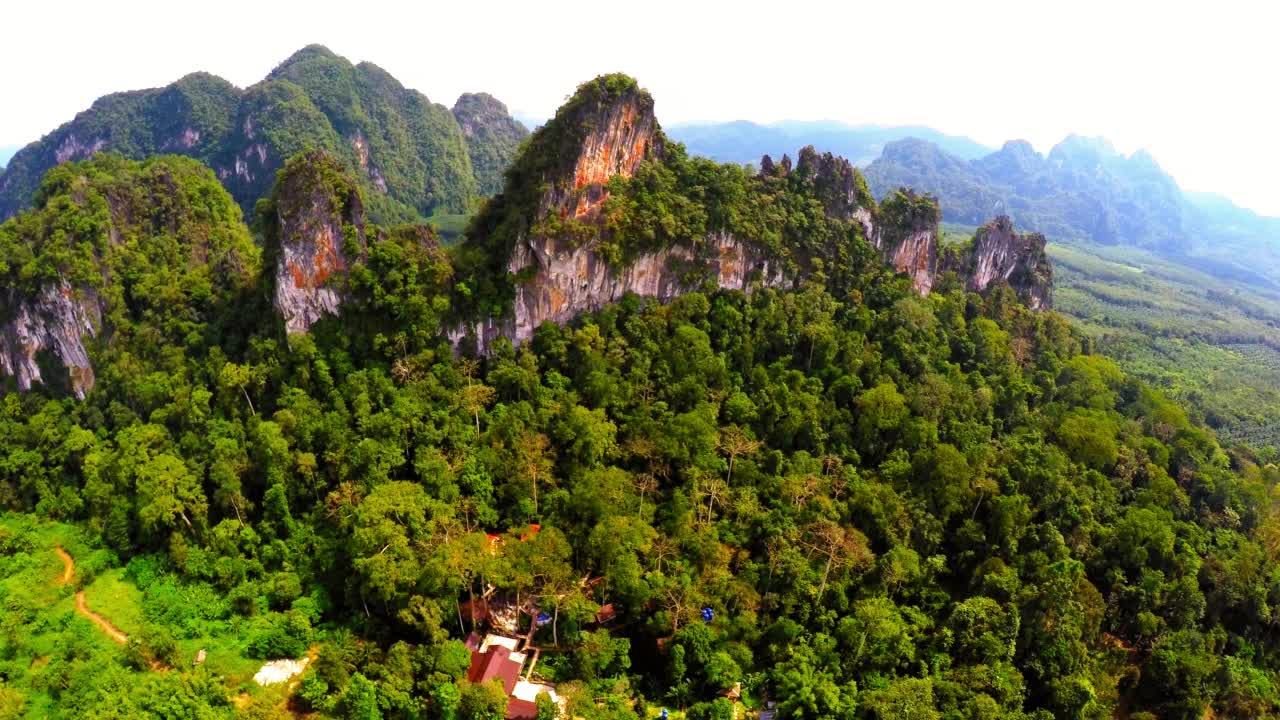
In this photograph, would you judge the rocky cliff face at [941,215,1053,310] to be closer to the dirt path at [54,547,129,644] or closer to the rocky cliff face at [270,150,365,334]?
the rocky cliff face at [270,150,365,334]

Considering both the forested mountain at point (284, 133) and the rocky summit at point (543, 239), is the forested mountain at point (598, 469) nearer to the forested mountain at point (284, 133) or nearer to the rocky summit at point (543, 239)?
the rocky summit at point (543, 239)

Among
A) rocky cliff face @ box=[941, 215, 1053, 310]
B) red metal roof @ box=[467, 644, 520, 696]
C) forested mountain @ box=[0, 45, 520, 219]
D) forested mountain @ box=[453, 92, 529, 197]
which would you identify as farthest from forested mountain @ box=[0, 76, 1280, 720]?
forested mountain @ box=[453, 92, 529, 197]

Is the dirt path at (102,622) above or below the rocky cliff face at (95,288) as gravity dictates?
below

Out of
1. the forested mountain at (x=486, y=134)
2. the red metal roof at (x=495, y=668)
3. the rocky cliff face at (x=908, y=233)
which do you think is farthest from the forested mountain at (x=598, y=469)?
the forested mountain at (x=486, y=134)

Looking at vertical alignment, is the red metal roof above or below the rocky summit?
below

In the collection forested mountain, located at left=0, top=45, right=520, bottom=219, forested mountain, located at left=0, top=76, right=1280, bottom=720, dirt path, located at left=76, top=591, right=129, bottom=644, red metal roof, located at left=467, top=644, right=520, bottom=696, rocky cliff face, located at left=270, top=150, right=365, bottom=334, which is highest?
forested mountain, located at left=0, top=45, right=520, bottom=219
